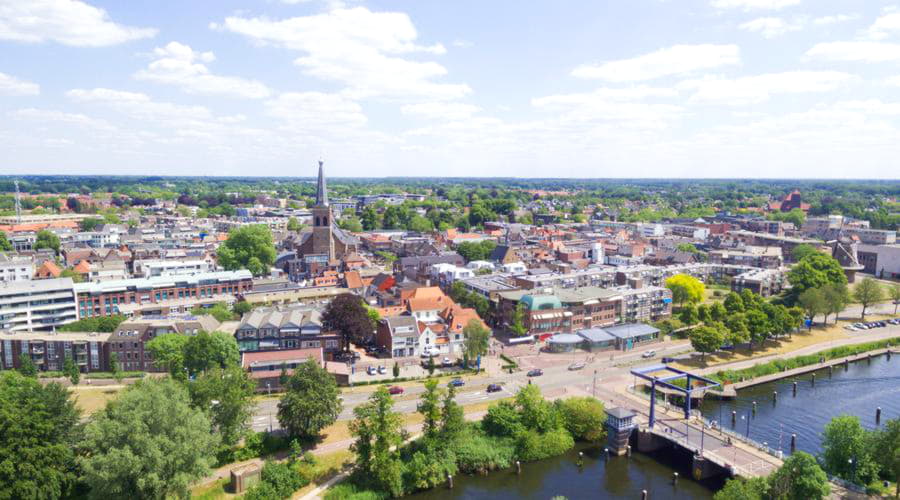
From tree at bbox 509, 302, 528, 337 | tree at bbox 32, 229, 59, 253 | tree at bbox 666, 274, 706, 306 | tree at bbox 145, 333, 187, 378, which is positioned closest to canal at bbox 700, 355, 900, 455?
tree at bbox 509, 302, 528, 337

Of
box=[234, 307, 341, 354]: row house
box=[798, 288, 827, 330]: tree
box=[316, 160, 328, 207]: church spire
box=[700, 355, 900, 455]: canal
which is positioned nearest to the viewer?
box=[700, 355, 900, 455]: canal

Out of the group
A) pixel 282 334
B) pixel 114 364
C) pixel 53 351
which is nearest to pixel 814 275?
pixel 282 334

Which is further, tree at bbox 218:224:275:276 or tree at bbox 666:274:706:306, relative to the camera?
tree at bbox 218:224:275:276

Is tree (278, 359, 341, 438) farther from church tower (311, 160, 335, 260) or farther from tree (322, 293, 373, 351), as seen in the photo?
church tower (311, 160, 335, 260)

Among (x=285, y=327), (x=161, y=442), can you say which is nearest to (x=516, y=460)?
(x=161, y=442)

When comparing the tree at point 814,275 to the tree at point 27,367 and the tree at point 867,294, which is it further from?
the tree at point 27,367

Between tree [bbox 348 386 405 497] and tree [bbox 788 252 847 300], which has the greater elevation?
tree [bbox 788 252 847 300]

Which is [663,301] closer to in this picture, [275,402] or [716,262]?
[716,262]
